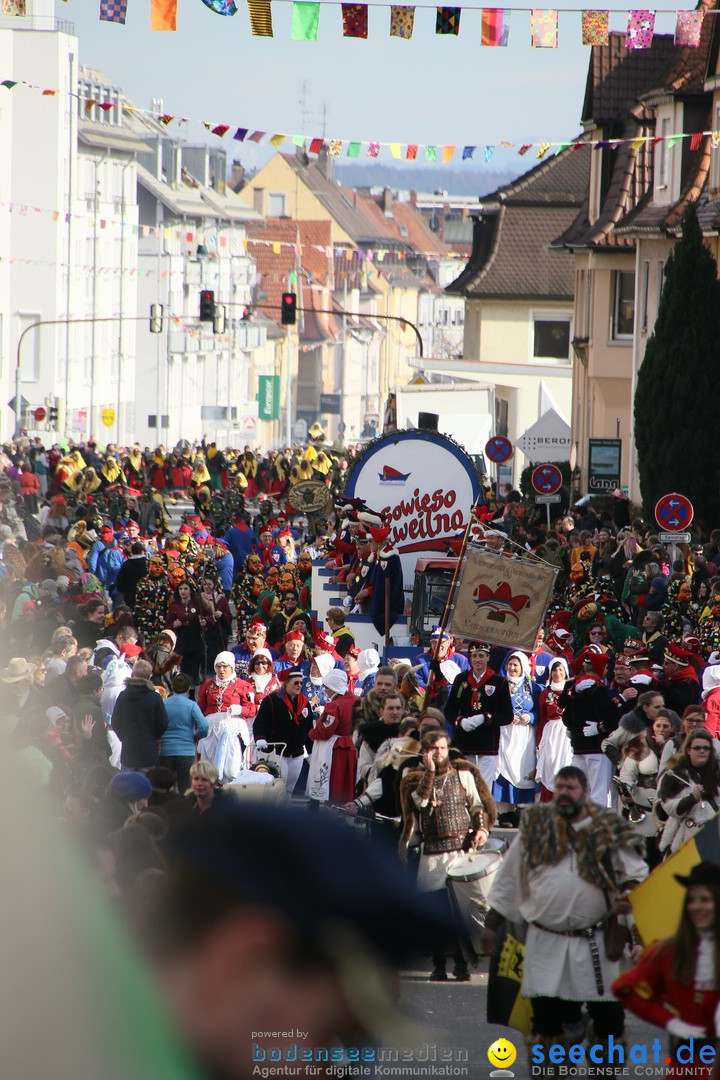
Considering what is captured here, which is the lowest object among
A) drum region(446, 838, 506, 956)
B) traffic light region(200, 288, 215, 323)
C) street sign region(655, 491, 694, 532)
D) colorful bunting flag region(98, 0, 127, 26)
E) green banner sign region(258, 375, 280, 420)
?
green banner sign region(258, 375, 280, 420)

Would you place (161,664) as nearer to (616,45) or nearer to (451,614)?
(451,614)

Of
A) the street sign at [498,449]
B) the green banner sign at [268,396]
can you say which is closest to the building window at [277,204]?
the green banner sign at [268,396]

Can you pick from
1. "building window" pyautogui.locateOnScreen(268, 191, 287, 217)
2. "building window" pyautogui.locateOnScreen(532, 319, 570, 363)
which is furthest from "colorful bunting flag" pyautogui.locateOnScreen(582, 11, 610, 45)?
"building window" pyautogui.locateOnScreen(268, 191, 287, 217)

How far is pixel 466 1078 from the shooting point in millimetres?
6949

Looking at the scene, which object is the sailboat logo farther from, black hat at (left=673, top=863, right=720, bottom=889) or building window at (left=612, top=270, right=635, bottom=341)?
black hat at (left=673, top=863, right=720, bottom=889)

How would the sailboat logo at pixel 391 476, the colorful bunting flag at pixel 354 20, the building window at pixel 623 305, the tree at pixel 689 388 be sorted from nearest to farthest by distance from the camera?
1. the colorful bunting flag at pixel 354 20
2. the sailboat logo at pixel 391 476
3. the tree at pixel 689 388
4. the building window at pixel 623 305

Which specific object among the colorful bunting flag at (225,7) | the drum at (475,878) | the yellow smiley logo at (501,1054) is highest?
the colorful bunting flag at (225,7)

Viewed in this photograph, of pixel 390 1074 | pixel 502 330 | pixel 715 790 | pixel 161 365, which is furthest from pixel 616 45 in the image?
pixel 161 365

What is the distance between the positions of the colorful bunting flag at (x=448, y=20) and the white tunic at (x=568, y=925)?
12.2 metres

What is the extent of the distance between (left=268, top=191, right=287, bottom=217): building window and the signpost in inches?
3453

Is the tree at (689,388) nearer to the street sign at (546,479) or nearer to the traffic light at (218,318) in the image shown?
the street sign at (546,479)

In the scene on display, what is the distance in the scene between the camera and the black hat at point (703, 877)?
561 cm

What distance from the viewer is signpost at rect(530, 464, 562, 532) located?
26.8 m

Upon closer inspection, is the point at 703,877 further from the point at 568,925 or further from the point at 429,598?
the point at 429,598
